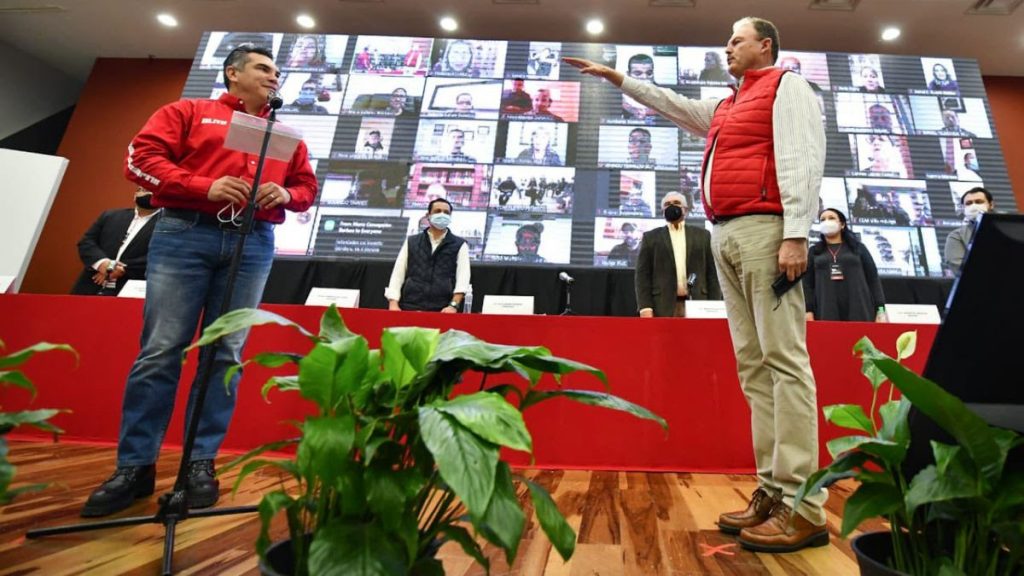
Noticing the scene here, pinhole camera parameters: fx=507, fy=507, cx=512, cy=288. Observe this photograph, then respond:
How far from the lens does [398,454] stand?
559 millimetres

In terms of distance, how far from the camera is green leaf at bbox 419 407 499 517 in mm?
436

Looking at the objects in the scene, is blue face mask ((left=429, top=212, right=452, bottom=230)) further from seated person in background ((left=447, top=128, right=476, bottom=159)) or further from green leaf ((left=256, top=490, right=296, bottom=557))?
green leaf ((left=256, top=490, right=296, bottom=557))

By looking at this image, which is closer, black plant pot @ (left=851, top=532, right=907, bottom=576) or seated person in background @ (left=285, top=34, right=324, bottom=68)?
black plant pot @ (left=851, top=532, right=907, bottom=576)

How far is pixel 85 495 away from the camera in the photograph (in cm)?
147

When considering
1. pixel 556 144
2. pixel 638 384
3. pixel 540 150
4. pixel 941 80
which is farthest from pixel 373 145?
pixel 941 80

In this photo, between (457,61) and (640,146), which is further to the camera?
(457,61)

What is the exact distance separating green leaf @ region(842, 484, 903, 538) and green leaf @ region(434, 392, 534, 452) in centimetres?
41

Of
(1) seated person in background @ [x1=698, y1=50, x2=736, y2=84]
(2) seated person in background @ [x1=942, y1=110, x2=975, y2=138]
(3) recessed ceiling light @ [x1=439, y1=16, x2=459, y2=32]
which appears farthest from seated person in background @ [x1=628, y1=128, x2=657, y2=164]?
(2) seated person in background @ [x1=942, y1=110, x2=975, y2=138]

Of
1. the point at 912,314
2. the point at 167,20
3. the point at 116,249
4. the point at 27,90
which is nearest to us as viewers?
the point at 912,314

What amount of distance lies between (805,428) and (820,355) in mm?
1044

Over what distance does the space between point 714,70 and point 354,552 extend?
5067 millimetres

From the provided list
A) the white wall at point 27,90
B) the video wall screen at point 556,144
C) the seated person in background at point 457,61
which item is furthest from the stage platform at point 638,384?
the white wall at point 27,90

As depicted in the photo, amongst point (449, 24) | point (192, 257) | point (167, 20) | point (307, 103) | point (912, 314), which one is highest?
point (449, 24)

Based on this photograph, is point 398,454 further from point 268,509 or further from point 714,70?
point 714,70
